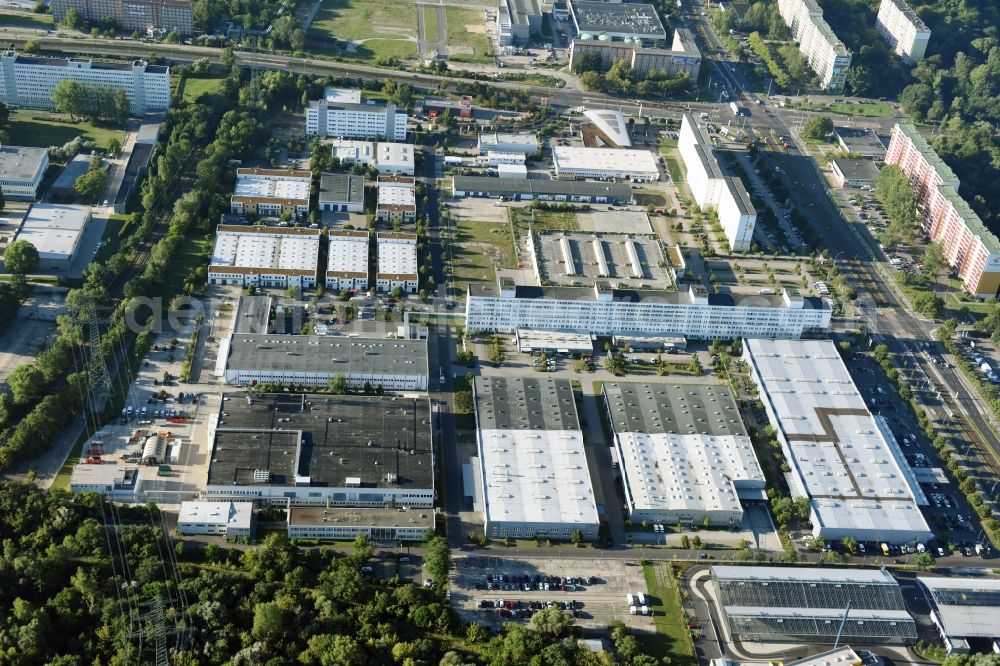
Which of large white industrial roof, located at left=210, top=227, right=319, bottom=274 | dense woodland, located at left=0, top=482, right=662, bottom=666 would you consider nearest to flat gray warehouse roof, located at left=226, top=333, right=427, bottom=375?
large white industrial roof, located at left=210, top=227, right=319, bottom=274

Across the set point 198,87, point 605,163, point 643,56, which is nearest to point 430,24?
point 643,56

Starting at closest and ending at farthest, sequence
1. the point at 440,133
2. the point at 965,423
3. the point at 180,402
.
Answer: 1. the point at 180,402
2. the point at 965,423
3. the point at 440,133

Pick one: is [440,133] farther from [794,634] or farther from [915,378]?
[794,634]

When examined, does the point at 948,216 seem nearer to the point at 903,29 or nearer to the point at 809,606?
the point at 903,29

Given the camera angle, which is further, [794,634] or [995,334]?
[995,334]

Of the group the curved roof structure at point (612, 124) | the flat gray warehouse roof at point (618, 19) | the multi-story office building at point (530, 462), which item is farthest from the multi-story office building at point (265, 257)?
the flat gray warehouse roof at point (618, 19)

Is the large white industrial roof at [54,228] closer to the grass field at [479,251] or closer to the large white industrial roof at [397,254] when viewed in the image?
the large white industrial roof at [397,254]

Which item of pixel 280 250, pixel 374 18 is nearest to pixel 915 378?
pixel 280 250
